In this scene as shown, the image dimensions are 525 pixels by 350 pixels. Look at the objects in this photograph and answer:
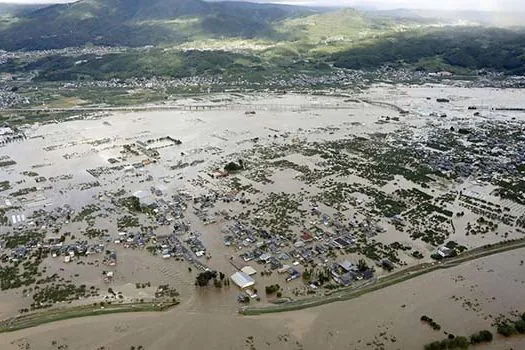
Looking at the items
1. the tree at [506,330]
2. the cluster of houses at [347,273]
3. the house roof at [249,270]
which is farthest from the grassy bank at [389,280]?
the tree at [506,330]

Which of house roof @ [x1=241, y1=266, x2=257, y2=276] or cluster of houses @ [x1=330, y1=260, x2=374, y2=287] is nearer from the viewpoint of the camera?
cluster of houses @ [x1=330, y1=260, x2=374, y2=287]

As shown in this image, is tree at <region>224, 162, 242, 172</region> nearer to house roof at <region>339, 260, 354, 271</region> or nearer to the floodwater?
house roof at <region>339, 260, 354, 271</region>

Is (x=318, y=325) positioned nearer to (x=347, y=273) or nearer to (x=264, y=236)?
(x=347, y=273)

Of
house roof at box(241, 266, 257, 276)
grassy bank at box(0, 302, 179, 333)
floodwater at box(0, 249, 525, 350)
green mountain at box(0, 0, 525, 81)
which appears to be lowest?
floodwater at box(0, 249, 525, 350)

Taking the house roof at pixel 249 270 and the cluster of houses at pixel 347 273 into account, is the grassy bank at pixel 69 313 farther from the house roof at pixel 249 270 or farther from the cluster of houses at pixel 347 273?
the cluster of houses at pixel 347 273

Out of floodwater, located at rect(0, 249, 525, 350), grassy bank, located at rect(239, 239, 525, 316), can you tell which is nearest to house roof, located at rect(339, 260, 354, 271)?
grassy bank, located at rect(239, 239, 525, 316)
